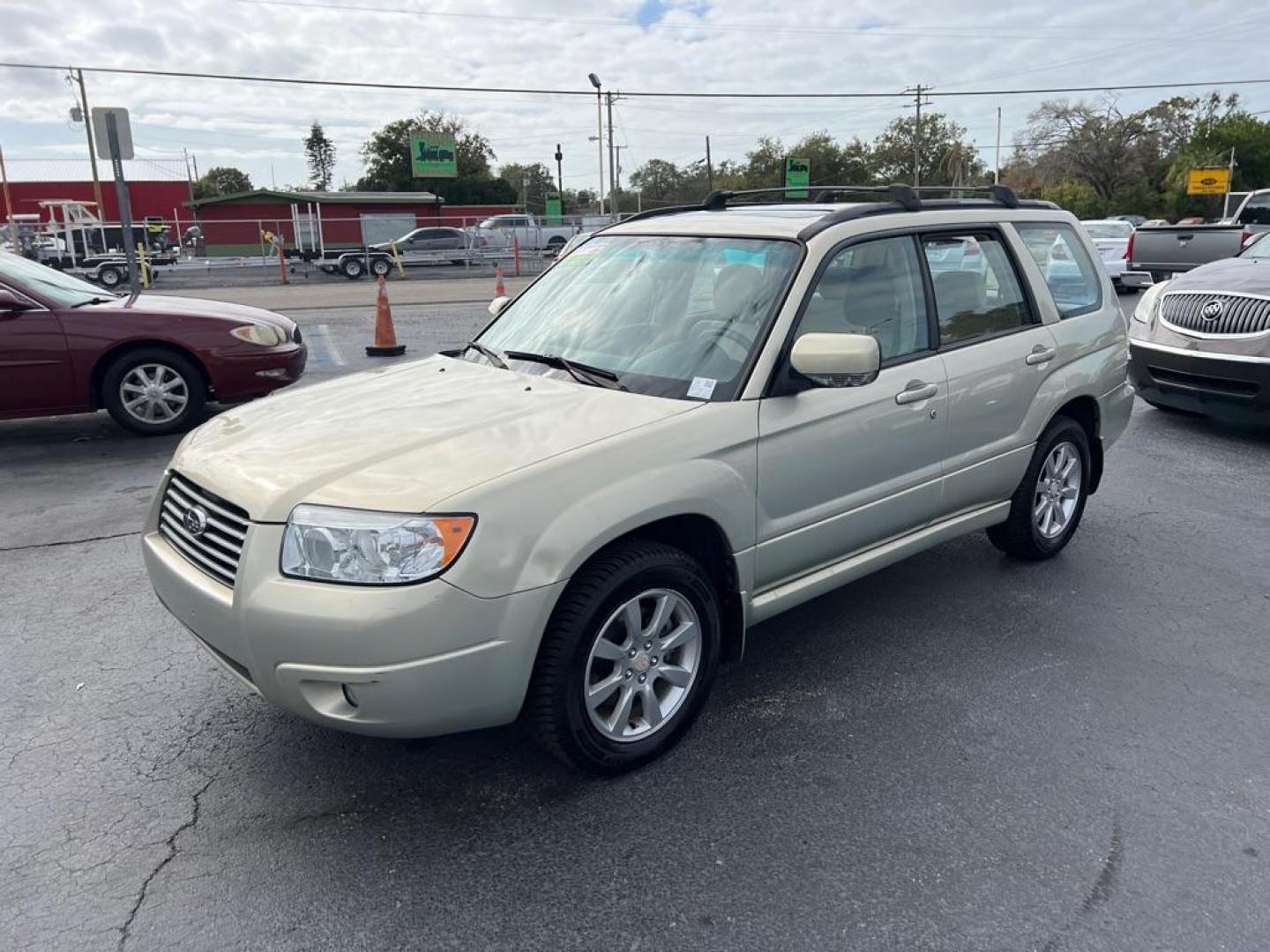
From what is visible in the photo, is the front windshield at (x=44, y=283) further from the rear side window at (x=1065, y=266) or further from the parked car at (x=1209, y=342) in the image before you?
the parked car at (x=1209, y=342)

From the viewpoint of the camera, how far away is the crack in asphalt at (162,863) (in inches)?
94.3

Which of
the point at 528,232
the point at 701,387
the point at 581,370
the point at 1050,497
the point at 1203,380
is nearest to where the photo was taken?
the point at 701,387

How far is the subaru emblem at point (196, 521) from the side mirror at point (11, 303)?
5.14 metres

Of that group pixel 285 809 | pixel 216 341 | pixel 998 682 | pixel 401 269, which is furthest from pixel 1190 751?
pixel 401 269

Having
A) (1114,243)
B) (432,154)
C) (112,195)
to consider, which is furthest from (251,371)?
(112,195)

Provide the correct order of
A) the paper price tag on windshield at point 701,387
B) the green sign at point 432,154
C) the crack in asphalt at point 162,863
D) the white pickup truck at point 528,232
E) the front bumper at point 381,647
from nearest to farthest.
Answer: the crack in asphalt at point 162,863, the front bumper at point 381,647, the paper price tag on windshield at point 701,387, the white pickup truck at point 528,232, the green sign at point 432,154

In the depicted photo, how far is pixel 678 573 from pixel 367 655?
992 millimetres

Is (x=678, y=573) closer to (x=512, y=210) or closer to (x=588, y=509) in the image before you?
(x=588, y=509)

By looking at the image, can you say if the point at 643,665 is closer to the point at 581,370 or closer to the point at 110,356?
the point at 581,370

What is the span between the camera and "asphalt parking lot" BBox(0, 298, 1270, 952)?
2.43 m

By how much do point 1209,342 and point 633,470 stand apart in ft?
20.1

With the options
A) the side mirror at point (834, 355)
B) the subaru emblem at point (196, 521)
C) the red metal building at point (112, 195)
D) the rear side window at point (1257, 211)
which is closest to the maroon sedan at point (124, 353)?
the subaru emblem at point (196, 521)

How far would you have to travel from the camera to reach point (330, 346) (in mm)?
12898

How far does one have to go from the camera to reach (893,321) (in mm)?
3822
